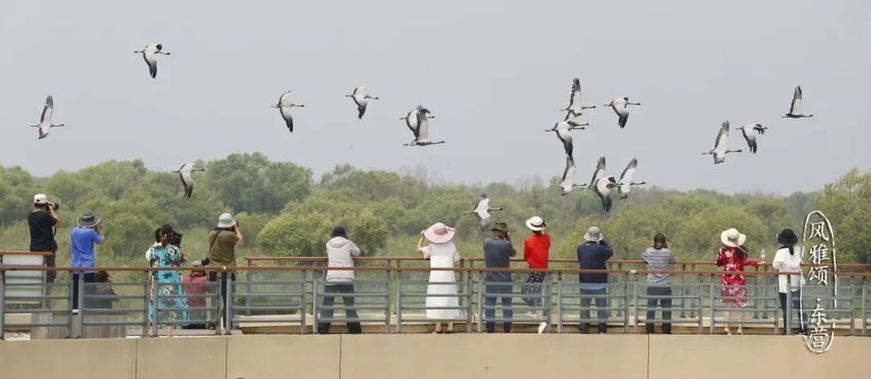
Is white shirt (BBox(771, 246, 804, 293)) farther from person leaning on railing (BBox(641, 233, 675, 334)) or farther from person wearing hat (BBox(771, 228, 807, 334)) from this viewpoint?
person leaning on railing (BBox(641, 233, 675, 334))

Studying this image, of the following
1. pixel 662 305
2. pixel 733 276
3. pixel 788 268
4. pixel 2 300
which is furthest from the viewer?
pixel 733 276

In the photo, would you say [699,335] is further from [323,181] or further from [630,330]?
[323,181]

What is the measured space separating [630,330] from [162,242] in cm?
561

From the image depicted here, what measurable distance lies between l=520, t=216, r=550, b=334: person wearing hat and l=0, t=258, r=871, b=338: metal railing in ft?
0.13

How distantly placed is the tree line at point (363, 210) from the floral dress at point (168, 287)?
48709 millimetres

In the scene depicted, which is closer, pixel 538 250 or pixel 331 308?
pixel 331 308

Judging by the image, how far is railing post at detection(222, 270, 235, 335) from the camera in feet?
70.4

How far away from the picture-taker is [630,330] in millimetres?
23859

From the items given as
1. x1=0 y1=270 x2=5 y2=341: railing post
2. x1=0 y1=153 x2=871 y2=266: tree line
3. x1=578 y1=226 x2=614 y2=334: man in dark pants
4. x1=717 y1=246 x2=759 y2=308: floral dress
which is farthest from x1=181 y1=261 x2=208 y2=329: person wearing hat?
x1=0 y1=153 x2=871 y2=266: tree line

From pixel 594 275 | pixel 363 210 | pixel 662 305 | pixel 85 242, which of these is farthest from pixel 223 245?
pixel 363 210

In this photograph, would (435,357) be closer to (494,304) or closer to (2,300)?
(494,304)

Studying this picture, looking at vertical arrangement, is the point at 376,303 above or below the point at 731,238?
below

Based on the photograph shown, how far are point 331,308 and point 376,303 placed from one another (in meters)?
0.96

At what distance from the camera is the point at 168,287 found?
2128cm
